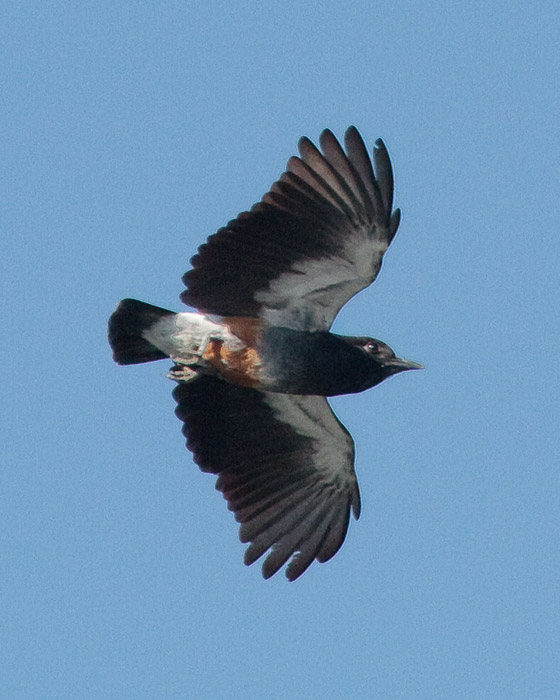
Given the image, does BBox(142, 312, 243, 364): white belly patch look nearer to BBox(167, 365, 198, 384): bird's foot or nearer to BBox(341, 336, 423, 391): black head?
BBox(167, 365, 198, 384): bird's foot

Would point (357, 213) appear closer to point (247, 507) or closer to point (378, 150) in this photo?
point (378, 150)

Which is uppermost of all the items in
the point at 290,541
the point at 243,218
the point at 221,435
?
the point at 243,218

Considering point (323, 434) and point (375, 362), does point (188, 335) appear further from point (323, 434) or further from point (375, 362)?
point (323, 434)

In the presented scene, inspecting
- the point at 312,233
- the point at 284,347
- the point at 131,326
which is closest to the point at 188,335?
the point at 131,326

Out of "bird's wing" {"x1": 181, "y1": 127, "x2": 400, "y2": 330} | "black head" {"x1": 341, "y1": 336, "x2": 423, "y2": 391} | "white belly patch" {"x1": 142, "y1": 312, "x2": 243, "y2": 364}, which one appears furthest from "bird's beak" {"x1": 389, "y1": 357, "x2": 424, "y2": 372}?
"white belly patch" {"x1": 142, "y1": 312, "x2": 243, "y2": 364}

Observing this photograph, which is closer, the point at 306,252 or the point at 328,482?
the point at 306,252

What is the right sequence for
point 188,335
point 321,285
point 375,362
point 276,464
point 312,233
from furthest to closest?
point 276,464 → point 375,362 → point 188,335 → point 321,285 → point 312,233

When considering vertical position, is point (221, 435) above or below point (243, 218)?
below

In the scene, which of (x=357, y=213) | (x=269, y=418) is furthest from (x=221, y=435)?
(x=357, y=213)
